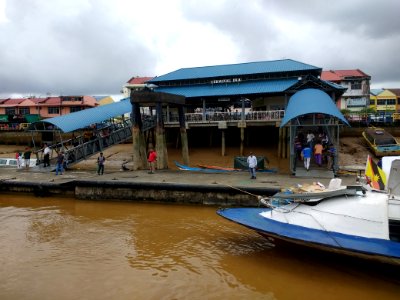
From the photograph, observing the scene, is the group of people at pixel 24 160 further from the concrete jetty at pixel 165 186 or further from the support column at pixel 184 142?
the support column at pixel 184 142

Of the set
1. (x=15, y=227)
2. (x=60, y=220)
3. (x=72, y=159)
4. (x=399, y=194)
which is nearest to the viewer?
(x=399, y=194)

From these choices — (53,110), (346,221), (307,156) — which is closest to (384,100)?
(307,156)

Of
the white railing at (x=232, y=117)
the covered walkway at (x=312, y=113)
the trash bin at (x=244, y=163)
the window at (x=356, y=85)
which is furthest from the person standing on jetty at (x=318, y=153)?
the window at (x=356, y=85)

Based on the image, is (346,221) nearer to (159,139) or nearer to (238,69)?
(159,139)

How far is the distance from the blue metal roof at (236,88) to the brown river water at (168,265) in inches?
598

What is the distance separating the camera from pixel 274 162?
24.5m

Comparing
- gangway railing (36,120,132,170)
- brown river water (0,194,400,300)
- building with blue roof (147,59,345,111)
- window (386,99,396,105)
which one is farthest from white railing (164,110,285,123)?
window (386,99,396,105)

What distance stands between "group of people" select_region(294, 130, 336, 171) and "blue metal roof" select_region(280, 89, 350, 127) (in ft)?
6.44

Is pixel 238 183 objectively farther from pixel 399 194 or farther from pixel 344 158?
pixel 344 158

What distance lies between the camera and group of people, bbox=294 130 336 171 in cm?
1755

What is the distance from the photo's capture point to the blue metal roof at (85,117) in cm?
2016

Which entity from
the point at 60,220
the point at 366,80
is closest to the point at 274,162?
the point at 60,220

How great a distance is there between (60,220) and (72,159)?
8296 millimetres

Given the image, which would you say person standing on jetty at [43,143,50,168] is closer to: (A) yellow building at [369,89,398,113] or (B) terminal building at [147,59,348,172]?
(B) terminal building at [147,59,348,172]
